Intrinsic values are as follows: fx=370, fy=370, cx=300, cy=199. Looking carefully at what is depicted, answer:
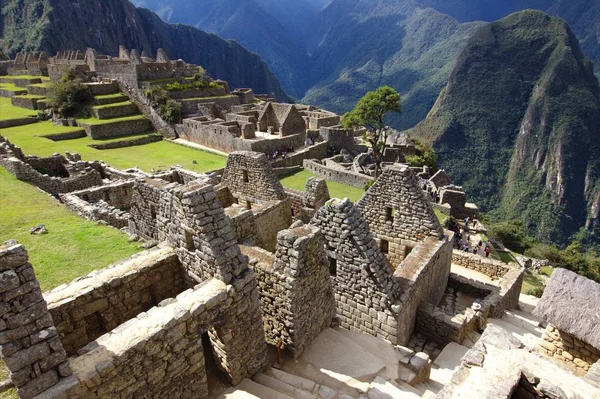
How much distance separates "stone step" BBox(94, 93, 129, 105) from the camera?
42372 millimetres

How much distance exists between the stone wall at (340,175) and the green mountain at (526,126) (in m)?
82.2

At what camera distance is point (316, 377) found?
17.9 feet

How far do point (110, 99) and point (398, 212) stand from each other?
43922 mm

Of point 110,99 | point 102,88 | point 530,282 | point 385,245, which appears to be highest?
point 102,88

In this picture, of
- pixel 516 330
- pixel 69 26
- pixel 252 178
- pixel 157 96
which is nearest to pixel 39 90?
pixel 157 96

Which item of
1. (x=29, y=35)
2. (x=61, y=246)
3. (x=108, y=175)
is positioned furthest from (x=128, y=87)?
(x=29, y=35)

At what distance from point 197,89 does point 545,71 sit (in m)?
141

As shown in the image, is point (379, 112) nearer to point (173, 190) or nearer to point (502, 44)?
point (173, 190)

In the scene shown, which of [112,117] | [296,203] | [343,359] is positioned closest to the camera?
[343,359]

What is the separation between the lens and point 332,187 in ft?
92.1

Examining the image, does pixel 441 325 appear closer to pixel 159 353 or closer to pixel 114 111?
pixel 159 353

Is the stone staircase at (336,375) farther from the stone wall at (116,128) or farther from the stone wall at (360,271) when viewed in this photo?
the stone wall at (116,128)

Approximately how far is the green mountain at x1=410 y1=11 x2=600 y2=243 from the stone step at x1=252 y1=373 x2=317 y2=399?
A: 103 metres

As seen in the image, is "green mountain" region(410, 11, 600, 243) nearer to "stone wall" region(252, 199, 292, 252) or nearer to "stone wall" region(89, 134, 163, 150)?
"stone wall" region(89, 134, 163, 150)
